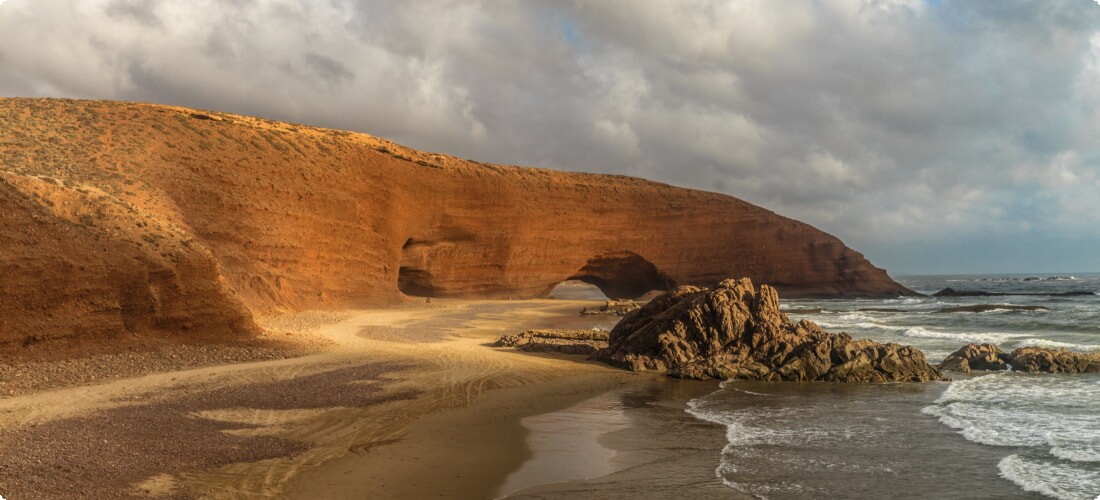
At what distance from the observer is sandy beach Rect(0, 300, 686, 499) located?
22.6 feet

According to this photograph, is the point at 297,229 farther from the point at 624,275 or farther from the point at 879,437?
the point at 624,275

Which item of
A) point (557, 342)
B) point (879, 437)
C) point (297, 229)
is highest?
point (297, 229)

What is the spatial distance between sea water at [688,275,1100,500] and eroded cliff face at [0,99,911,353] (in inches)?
480

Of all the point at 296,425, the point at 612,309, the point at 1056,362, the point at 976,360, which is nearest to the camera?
the point at 296,425

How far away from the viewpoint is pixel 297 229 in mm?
32625

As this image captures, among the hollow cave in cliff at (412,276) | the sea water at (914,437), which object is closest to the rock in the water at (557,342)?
the sea water at (914,437)

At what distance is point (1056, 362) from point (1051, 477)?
10.5 meters

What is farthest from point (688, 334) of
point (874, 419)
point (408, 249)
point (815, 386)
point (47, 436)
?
point (408, 249)

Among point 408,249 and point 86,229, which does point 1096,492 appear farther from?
point 408,249

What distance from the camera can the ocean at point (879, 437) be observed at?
7547mm

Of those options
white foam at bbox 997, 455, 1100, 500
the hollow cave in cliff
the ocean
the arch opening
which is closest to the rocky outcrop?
the ocean

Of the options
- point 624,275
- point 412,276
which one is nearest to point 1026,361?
point 412,276

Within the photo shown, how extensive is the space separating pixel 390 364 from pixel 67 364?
236 inches

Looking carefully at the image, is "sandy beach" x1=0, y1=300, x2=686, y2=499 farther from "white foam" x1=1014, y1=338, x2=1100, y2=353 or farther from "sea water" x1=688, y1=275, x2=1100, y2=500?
"white foam" x1=1014, y1=338, x2=1100, y2=353
